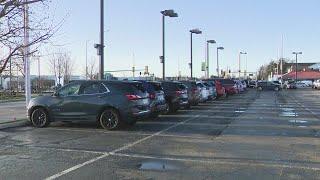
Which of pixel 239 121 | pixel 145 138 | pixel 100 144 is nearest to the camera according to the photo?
pixel 100 144

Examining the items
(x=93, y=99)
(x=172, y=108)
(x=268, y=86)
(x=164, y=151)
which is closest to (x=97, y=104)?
(x=93, y=99)

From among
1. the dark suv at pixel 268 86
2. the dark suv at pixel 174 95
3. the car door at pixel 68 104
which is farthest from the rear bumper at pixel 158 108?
the dark suv at pixel 268 86

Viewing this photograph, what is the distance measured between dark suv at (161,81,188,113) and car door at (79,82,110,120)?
7902 mm

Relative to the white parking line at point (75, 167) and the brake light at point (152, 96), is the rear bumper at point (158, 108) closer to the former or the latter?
the brake light at point (152, 96)

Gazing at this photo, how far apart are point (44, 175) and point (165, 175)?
2.08 meters

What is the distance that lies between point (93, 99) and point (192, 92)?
40.7 feet

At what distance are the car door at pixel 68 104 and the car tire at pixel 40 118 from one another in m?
0.37

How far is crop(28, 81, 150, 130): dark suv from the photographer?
17.3 meters

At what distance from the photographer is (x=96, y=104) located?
57.4 ft

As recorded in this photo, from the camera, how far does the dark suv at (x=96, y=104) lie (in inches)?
682

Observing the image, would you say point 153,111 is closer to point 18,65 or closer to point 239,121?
point 239,121

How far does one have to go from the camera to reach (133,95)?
57.3 ft

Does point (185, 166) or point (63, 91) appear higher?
point (63, 91)

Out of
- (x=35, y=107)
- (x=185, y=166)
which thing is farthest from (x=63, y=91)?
(x=185, y=166)
